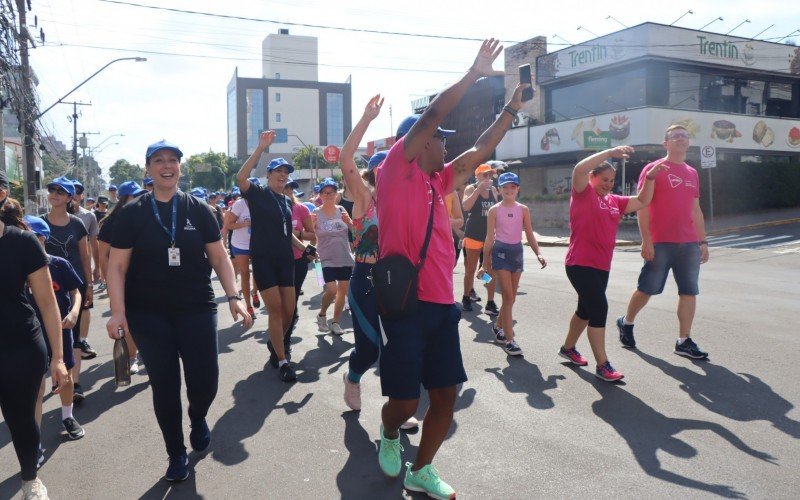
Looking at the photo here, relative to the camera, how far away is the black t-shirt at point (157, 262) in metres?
3.67

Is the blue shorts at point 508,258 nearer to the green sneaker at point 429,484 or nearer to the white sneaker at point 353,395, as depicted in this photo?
the white sneaker at point 353,395

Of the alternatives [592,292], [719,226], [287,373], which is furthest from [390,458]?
[719,226]

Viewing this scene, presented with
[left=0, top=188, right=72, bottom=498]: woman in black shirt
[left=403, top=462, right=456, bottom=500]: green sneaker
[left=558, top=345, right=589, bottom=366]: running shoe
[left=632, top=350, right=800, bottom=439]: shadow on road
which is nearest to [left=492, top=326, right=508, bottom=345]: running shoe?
[left=558, top=345, right=589, bottom=366]: running shoe

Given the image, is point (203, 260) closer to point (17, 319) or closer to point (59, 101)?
point (17, 319)

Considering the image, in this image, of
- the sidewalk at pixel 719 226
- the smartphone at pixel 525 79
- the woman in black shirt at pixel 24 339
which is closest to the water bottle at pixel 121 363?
the woman in black shirt at pixel 24 339

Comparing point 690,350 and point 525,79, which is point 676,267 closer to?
point 690,350

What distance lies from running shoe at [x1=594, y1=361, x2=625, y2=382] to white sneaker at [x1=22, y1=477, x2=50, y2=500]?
410 centimetres

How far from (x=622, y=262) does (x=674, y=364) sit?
9.75 meters

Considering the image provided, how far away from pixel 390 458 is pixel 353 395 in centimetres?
124

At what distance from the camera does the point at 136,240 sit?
3.68 metres

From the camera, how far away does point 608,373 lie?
546 cm

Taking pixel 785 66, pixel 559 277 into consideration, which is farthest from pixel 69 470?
pixel 785 66

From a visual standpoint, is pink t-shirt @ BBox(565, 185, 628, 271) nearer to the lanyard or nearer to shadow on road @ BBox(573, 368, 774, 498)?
shadow on road @ BBox(573, 368, 774, 498)

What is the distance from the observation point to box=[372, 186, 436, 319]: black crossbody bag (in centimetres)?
320
